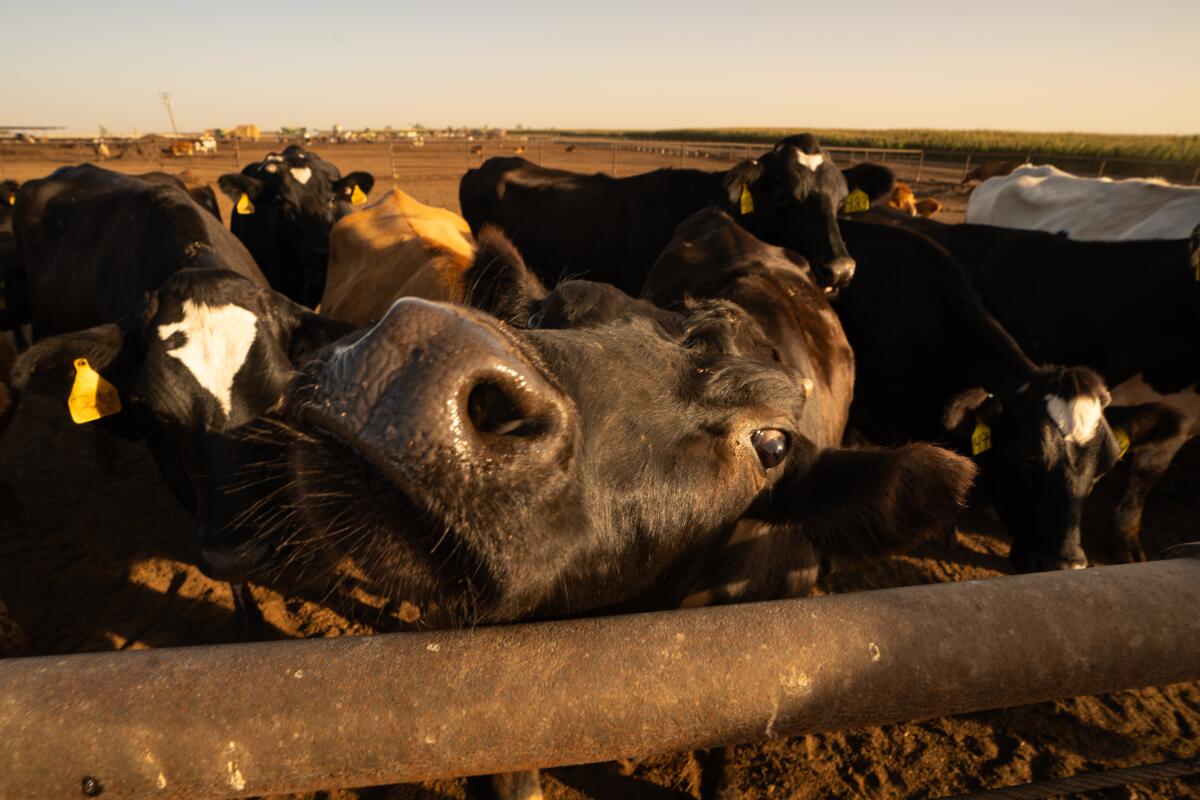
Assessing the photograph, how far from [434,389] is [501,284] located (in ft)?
4.21

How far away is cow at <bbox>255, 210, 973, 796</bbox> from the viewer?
37.6 inches

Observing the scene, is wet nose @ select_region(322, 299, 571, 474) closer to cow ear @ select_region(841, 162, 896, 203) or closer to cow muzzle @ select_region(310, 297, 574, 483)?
cow muzzle @ select_region(310, 297, 574, 483)

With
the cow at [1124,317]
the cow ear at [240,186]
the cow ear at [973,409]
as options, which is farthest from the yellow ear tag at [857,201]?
the cow ear at [240,186]

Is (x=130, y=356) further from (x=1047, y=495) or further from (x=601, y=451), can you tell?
(x=1047, y=495)

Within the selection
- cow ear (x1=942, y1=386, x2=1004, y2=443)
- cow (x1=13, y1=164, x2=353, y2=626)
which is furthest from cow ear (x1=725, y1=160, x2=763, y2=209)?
cow (x1=13, y1=164, x2=353, y2=626)

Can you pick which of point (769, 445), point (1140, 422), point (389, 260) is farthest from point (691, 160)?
point (769, 445)

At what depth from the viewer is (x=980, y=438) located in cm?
344

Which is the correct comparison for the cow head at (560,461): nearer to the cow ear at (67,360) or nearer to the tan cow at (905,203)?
the cow ear at (67,360)

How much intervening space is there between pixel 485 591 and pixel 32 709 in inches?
23.1

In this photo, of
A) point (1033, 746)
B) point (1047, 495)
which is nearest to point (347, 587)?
point (1033, 746)

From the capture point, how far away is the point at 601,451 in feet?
3.90

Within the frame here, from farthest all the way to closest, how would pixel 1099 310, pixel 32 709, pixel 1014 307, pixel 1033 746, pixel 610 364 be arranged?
1. pixel 1014 307
2. pixel 1099 310
3. pixel 1033 746
4. pixel 610 364
5. pixel 32 709

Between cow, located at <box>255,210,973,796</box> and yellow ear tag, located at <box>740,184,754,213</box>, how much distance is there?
4.18 meters

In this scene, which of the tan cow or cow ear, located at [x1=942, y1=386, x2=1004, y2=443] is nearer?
cow ear, located at [x1=942, y1=386, x2=1004, y2=443]
